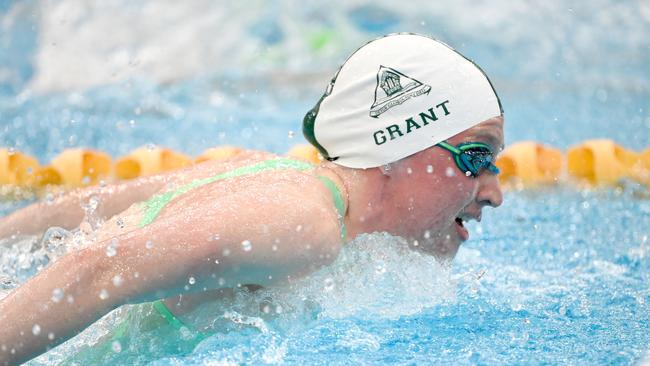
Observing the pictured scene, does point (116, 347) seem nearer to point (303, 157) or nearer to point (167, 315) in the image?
point (167, 315)

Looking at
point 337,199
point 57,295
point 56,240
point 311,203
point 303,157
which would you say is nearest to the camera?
point 57,295

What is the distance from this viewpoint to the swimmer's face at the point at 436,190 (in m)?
1.92

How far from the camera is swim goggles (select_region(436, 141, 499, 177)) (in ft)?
6.39

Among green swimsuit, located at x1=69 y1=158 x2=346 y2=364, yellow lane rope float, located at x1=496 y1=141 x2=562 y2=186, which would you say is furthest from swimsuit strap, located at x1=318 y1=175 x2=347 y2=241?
yellow lane rope float, located at x1=496 y1=141 x2=562 y2=186

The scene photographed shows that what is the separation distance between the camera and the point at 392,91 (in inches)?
77.7

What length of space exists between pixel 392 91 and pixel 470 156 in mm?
233

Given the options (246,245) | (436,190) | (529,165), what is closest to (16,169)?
(529,165)

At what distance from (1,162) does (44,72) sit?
2.52 meters

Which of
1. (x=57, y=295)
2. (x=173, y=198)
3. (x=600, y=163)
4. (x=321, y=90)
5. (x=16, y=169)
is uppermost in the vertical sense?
(x=57, y=295)

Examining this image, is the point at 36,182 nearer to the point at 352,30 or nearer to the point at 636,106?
the point at 352,30

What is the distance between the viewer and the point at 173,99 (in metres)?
5.95

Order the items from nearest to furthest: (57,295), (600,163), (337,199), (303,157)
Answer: (57,295) → (337,199) → (303,157) → (600,163)

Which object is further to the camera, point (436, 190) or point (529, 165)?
point (529, 165)

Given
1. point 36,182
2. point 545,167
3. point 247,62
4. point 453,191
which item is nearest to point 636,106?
point 545,167
